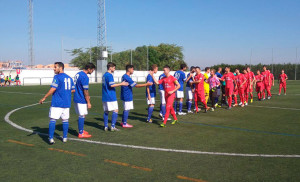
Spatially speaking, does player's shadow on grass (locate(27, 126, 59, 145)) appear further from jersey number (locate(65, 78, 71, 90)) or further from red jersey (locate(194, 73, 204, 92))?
red jersey (locate(194, 73, 204, 92))

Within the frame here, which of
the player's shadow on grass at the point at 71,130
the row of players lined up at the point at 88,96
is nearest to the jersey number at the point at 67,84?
the row of players lined up at the point at 88,96

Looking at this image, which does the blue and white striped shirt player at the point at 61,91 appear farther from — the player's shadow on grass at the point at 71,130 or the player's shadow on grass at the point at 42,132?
the player's shadow on grass at the point at 71,130

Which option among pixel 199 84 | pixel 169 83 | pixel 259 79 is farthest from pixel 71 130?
pixel 259 79

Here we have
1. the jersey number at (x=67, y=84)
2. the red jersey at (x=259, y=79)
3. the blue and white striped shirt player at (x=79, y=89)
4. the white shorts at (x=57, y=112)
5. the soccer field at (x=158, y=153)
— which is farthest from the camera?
the red jersey at (x=259, y=79)

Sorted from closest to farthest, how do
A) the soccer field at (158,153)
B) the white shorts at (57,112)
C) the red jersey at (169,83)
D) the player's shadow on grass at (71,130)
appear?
the soccer field at (158,153)
the white shorts at (57,112)
the player's shadow on grass at (71,130)
the red jersey at (169,83)

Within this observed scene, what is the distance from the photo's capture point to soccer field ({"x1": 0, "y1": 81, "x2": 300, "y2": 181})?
4316 millimetres

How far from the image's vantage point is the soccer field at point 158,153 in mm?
4316

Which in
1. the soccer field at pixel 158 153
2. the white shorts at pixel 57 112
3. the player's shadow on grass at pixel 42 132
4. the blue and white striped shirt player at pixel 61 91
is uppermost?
the blue and white striped shirt player at pixel 61 91

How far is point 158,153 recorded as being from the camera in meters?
5.47

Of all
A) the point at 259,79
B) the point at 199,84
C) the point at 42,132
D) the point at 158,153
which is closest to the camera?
the point at 158,153

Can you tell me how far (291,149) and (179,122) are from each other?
3.88 meters

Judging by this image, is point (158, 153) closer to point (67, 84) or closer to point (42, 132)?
point (67, 84)

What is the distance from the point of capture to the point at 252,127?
819 cm

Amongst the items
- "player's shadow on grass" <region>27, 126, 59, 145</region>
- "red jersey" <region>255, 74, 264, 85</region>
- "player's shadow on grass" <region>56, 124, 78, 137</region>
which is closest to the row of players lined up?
"player's shadow on grass" <region>56, 124, 78, 137</region>
